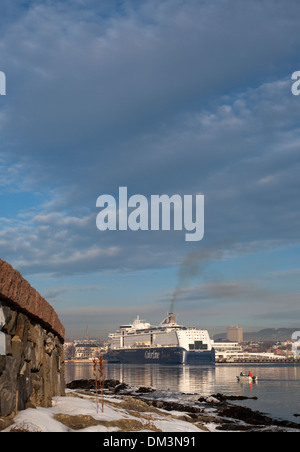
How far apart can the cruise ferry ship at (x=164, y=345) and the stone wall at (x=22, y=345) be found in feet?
470

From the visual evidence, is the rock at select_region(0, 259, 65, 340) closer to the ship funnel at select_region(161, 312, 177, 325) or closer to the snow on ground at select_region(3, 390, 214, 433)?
the snow on ground at select_region(3, 390, 214, 433)

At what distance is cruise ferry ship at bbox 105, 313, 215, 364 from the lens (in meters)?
150

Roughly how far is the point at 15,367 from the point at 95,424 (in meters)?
1.88

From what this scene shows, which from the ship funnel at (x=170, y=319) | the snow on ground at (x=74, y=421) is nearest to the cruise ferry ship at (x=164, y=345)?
the ship funnel at (x=170, y=319)

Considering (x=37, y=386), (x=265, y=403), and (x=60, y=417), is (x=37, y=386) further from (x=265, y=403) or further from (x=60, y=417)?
(x=265, y=403)

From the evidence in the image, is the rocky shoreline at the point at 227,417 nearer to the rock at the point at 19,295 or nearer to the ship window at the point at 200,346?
the rock at the point at 19,295

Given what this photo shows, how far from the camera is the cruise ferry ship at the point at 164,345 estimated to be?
150375 mm

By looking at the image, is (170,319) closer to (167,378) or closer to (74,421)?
(167,378)

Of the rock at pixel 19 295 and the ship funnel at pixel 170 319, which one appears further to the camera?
the ship funnel at pixel 170 319
